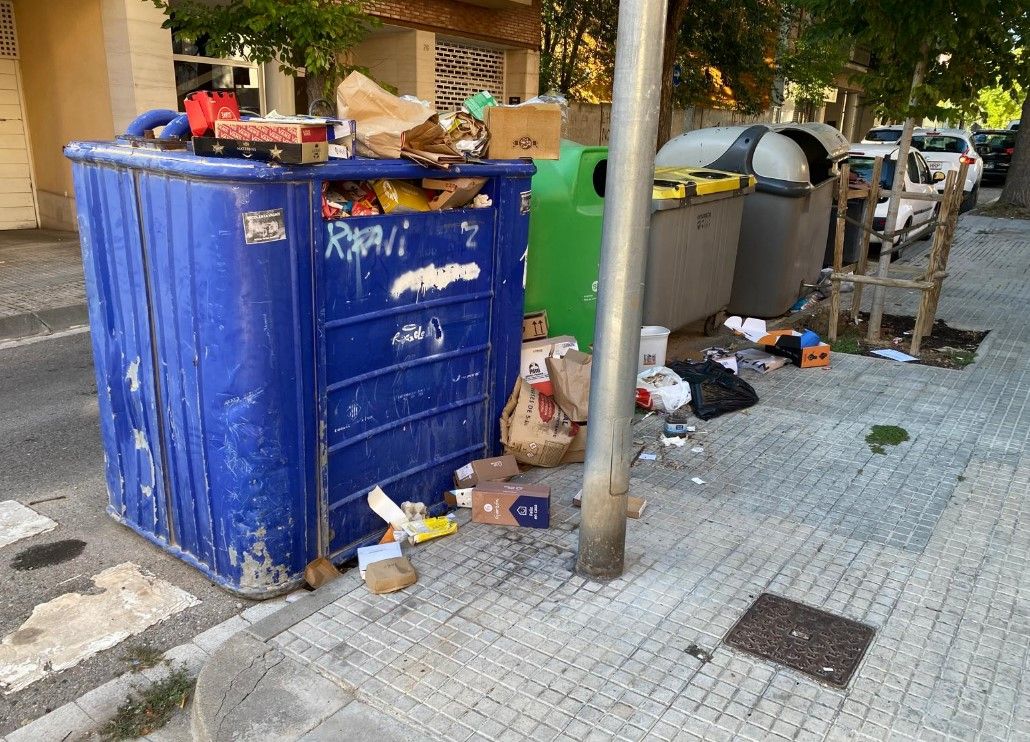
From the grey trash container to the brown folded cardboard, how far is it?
5810 mm

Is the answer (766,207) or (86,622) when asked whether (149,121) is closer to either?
(86,622)

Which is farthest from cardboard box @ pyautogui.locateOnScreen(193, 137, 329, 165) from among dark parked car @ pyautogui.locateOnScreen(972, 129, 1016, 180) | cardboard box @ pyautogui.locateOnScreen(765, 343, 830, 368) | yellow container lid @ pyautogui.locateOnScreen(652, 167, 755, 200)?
dark parked car @ pyautogui.locateOnScreen(972, 129, 1016, 180)

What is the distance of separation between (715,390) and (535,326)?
1477 millimetres

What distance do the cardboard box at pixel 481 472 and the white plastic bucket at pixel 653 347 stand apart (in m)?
2.23

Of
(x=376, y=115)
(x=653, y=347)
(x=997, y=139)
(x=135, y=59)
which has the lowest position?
(x=653, y=347)

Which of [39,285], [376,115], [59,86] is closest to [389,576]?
[376,115]

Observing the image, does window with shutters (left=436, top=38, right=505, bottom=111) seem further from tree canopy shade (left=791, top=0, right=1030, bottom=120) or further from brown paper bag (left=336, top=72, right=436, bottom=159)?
brown paper bag (left=336, top=72, right=436, bottom=159)

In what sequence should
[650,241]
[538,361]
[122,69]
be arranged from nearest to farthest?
[538,361]
[650,241]
[122,69]

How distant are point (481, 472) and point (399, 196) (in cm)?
142

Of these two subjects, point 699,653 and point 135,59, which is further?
point 135,59

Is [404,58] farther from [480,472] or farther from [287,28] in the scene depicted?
[480,472]

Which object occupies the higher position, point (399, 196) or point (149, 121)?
point (149, 121)

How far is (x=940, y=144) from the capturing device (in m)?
18.3

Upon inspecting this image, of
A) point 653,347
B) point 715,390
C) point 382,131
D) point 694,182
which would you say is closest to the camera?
point 382,131
